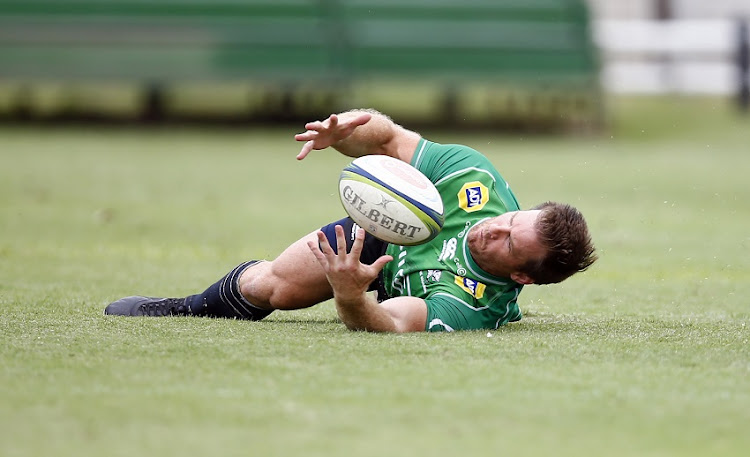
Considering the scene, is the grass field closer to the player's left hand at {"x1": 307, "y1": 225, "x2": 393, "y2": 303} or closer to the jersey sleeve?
the player's left hand at {"x1": 307, "y1": 225, "x2": 393, "y2": 303}

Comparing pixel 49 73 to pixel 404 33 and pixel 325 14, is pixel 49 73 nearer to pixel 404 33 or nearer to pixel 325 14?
pixel 325 14

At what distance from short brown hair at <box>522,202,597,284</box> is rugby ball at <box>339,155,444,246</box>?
477 millimetres

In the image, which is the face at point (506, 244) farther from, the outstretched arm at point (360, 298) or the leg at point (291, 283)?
the leg at point (291, 283)

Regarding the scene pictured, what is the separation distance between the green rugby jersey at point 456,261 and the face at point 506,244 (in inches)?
3.5

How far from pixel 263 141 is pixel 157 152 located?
108 inches

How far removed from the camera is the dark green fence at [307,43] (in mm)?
19500

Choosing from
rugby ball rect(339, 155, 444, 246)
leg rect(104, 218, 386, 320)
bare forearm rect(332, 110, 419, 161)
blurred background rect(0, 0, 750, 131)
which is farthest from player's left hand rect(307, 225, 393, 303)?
blurred background rect(0, 0, 750, 131)

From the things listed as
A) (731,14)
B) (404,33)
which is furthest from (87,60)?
(731,14)

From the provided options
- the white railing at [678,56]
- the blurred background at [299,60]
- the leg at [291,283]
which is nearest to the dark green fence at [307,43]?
the blurred background at [299,60]

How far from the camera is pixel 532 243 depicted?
522 centimetres

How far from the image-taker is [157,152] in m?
17.2

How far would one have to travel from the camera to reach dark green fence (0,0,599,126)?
1950 cm

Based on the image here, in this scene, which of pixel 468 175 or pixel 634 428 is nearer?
pixel 634 428

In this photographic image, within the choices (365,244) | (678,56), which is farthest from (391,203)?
(678,56)
